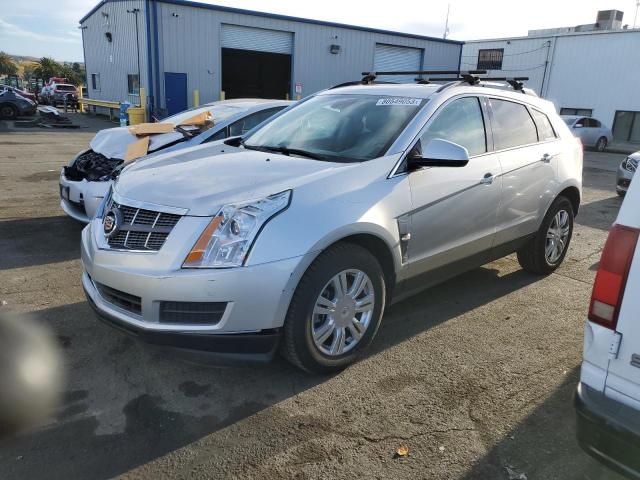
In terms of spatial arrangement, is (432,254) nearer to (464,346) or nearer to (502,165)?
(464,346)

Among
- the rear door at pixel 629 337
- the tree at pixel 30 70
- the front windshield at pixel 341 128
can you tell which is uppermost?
the tree at pixel 30 70

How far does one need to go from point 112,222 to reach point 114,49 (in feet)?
86.8

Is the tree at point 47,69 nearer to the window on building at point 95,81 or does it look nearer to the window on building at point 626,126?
the window on building at point 95,81

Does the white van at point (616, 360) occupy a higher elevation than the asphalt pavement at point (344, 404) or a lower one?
higher

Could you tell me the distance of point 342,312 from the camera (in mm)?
3248

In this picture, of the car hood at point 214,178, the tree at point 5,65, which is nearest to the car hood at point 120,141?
the car hood at point 214,178

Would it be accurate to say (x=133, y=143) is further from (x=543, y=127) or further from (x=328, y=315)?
(x=543, y=127)

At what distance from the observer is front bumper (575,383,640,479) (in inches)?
76.2

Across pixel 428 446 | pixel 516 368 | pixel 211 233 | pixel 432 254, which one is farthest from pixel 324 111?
pixel 428 446

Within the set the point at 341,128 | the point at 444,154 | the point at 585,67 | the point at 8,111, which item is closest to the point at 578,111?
the point at 585,67

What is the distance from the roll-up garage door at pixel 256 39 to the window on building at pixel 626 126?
58.2 feet

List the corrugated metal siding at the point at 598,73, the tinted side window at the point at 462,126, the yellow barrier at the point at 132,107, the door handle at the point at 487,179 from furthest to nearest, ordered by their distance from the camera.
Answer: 1. the corrugated metal siding at the point at 598,73
2. the yellow barrier at the point at 132,107
3. the door handle at the point at 487,179
4. the tinted side window at the point at 462,126

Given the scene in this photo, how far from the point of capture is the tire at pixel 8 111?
2375 centimetres

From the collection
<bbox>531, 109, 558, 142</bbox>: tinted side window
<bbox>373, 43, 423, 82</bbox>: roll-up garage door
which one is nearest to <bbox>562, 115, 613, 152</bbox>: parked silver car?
<bbox>373, 43, 423, 82</bbox>: roll-up garage door
